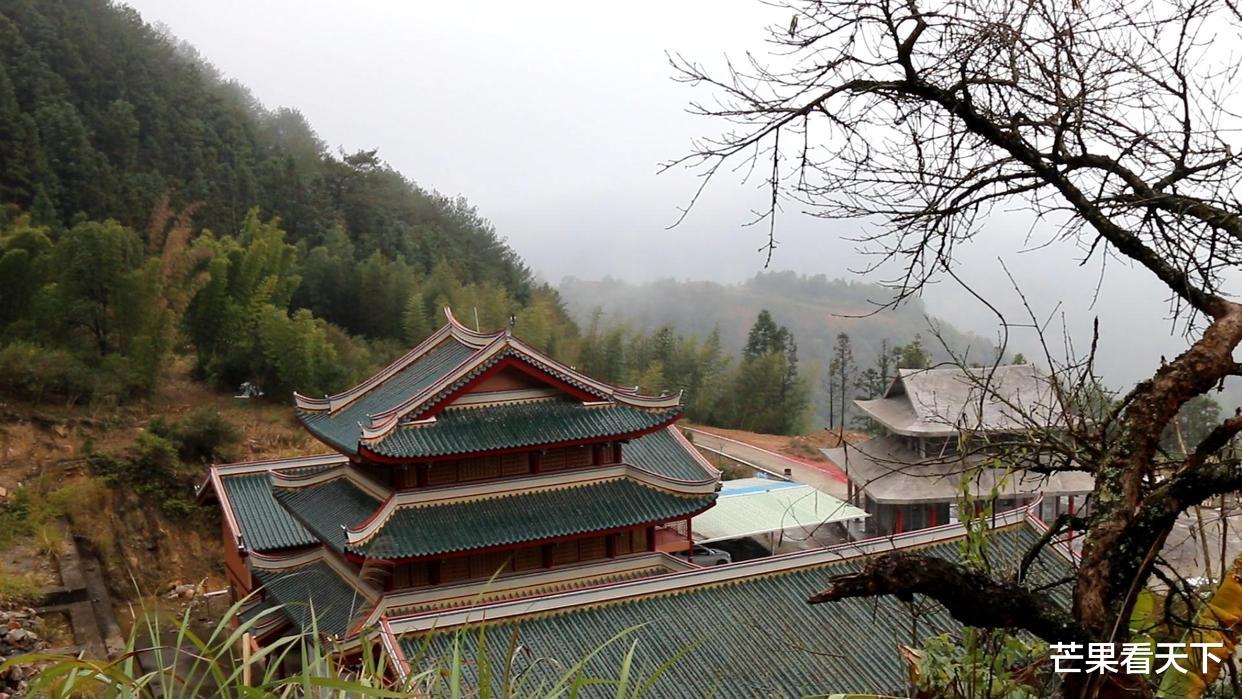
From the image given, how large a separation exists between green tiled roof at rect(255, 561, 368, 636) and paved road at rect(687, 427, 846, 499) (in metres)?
11.2

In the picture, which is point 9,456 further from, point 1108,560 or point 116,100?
point 116,100

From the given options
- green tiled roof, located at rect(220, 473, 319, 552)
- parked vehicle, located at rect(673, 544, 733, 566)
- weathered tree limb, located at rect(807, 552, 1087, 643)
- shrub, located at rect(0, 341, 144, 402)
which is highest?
weathered tree limb, located at rect(807, 552, 1087, 643)

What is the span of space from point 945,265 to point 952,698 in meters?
1.25

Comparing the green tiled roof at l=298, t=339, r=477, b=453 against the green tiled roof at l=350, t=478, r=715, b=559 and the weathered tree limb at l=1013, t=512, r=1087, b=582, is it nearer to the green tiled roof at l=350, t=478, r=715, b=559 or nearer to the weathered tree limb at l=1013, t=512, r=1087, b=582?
the green tiled roof at l=350, t=478, r=715, b=559

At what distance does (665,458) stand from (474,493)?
315cm

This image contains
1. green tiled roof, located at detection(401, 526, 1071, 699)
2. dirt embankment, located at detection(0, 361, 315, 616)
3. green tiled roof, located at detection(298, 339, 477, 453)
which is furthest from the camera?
dirt embankment, located at detection(0, 361, 315, 616)

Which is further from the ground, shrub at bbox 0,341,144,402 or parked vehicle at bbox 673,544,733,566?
shrub at bbox 0,341,144,402

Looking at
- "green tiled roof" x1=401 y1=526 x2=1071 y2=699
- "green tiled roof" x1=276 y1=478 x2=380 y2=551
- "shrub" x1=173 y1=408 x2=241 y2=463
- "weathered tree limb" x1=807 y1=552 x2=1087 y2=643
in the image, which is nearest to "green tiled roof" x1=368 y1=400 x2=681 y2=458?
"green tiled roof" x1=276 y1=478 x2=380 y2=551

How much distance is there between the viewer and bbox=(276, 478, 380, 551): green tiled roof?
939 cm

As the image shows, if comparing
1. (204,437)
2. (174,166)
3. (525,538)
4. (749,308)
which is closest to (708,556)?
(525,538)

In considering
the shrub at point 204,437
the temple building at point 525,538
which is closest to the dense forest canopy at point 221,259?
the shrub at point 204,437

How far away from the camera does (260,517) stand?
12.0 metres

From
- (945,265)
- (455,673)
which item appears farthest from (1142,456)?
(455,673)

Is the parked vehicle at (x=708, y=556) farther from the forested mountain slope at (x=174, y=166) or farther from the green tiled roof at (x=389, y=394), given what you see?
the forested mountain slope at (x=174, y=166)
